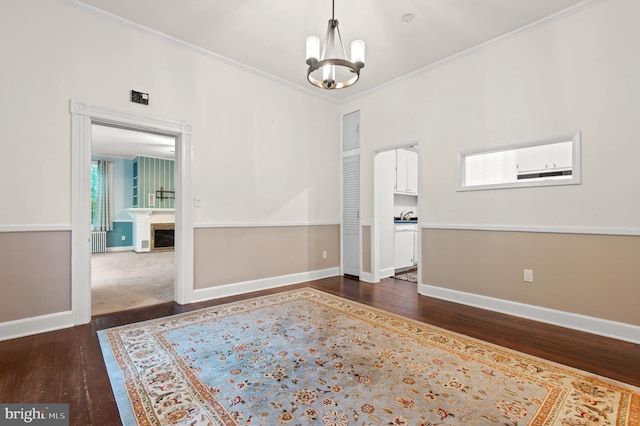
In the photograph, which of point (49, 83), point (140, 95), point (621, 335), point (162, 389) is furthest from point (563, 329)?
point (49, 83)

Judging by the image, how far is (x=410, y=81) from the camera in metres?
4.40

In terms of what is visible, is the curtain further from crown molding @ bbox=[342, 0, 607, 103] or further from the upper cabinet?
the upper cabinet

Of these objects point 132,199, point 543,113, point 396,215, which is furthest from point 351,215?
point 132,199

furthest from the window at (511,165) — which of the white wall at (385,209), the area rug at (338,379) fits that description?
the area rug at (338,379)

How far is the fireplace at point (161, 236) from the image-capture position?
9.18 metres

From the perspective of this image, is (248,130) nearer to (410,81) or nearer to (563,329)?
(410,81)

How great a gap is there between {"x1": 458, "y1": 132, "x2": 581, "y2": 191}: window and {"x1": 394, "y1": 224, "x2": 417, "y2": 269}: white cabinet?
6.03 feet

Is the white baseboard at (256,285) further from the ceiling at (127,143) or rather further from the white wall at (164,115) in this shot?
the ceiling at (127,143)

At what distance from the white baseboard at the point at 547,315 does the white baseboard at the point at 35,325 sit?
4.10m

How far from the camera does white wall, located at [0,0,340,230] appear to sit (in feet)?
9.03

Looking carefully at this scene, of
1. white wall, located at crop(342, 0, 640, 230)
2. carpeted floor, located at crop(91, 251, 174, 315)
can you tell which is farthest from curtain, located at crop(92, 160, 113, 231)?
white wall, located at crop(342, 0, 640, 230)

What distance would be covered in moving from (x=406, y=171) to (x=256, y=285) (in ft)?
11.3

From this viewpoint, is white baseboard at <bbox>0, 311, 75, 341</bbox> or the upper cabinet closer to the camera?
white baseboard at <bbox>0, 311, 75, 341</bbox>

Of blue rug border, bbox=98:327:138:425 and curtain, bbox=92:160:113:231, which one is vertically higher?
curtain, bbox=92:160:113:231
